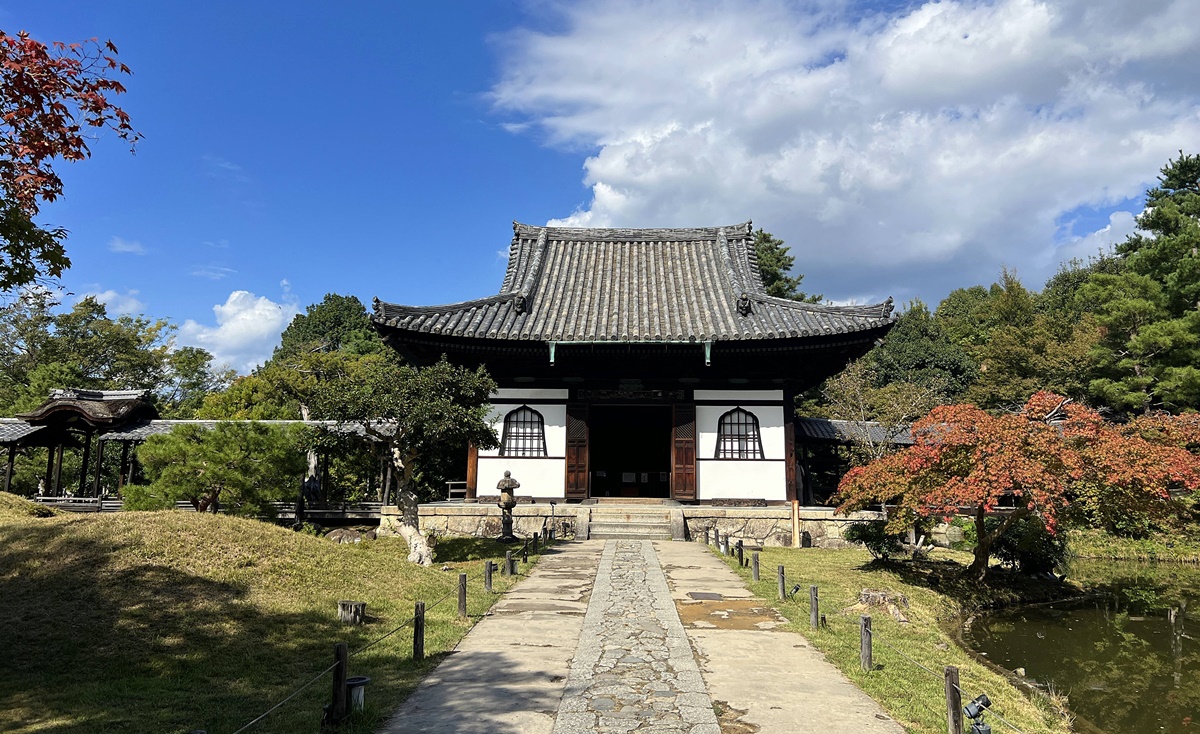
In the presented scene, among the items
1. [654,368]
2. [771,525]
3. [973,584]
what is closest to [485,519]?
[654,368]

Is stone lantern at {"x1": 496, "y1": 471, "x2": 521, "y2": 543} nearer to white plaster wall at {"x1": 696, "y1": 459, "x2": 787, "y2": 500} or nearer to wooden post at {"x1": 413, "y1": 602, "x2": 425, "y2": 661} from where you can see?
white plaster wall at {"x1": 696, "y1": 459, "x2": 787, "y2": 500}

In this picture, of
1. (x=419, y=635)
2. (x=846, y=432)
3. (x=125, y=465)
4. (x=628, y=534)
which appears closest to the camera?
Result: (x=419, y=635)

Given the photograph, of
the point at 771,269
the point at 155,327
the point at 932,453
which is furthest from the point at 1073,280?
the point at 155,327

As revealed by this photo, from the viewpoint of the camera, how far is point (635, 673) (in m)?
7.05

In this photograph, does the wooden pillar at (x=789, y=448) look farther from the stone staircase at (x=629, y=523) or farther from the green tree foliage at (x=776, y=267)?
the green tree foliage at (x=776, y=267)

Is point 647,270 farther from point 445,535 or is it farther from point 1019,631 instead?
point 1019,631

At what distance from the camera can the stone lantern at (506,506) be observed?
18.0 m

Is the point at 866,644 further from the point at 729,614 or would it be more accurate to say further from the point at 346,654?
the point at 346,654

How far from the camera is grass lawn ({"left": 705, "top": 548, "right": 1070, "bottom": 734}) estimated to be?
685 centimetres

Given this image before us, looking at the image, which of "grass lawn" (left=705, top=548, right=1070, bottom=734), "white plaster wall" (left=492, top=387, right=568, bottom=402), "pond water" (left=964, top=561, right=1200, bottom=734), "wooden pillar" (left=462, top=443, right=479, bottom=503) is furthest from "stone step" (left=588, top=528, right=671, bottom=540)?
"pond water" (left=964, top=561, right=1200, bottom=734)

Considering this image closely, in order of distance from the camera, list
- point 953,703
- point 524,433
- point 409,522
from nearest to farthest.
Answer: point 953,703 < point 409,522 < point 524,433

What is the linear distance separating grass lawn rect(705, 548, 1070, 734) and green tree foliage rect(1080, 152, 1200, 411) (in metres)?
18.3

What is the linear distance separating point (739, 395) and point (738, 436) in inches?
50.4

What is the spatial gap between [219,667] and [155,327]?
137ft
